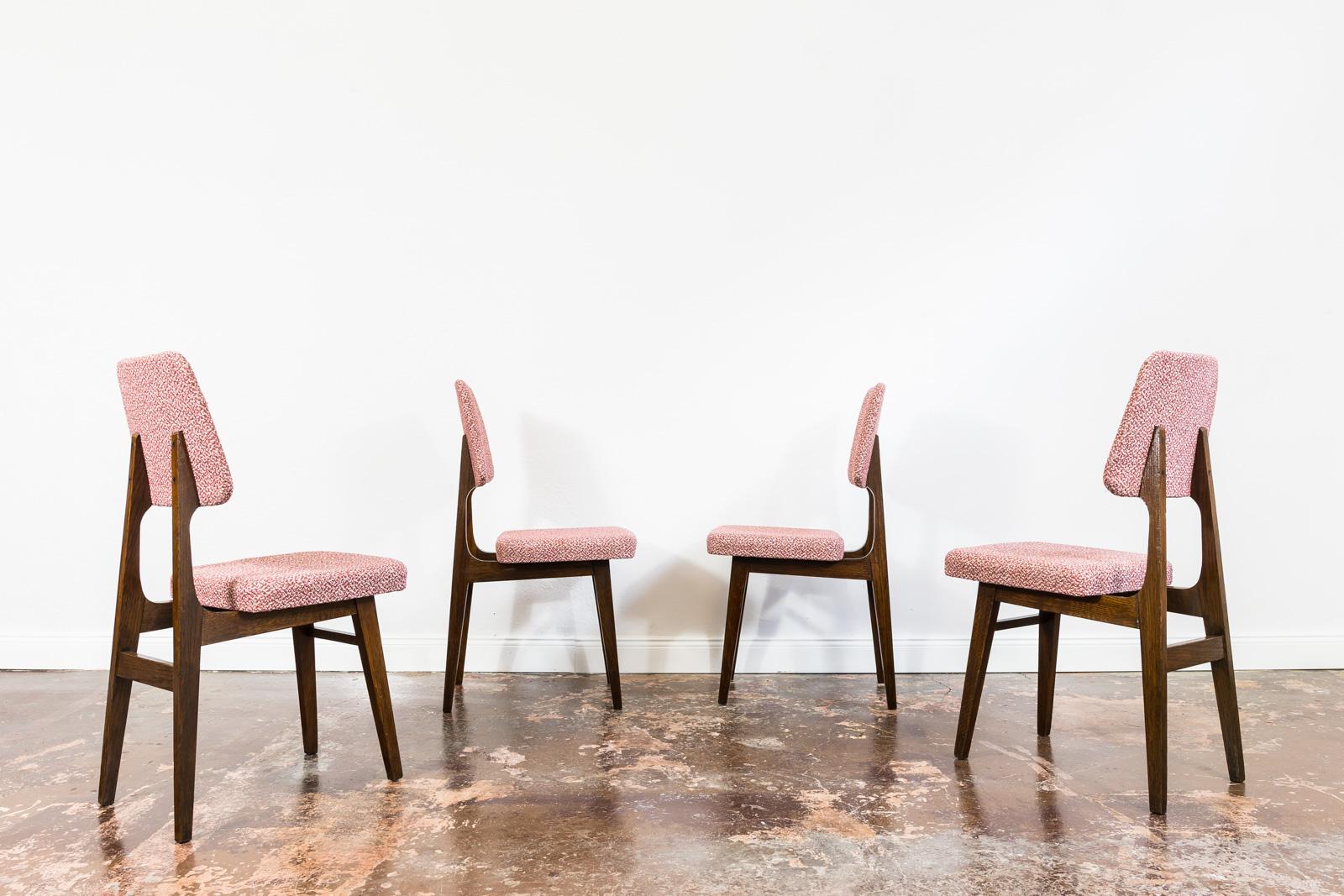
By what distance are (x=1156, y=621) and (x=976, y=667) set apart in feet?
1.56

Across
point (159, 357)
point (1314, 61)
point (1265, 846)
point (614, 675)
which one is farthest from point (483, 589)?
point (1314, 61)

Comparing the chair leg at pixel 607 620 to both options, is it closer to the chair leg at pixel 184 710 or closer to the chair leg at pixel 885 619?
the chair leg at pixel 885 619

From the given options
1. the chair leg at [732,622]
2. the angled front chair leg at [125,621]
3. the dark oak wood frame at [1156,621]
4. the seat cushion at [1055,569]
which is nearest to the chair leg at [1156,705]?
the dark oak wood frame at [1156,621]

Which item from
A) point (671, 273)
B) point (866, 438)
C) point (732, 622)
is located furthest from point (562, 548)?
point (671, 273)

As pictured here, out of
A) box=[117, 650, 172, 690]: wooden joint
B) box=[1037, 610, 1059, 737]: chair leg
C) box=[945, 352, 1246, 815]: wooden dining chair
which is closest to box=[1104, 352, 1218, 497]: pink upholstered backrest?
box=[945, 352, 1246, 815]: wooden dining chair

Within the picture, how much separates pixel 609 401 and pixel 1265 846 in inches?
95.3

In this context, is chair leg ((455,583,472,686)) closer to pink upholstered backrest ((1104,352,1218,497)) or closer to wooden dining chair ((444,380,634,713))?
wooden dining chair ((444,380,634,713))

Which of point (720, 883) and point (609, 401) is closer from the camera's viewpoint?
point (720, 883)

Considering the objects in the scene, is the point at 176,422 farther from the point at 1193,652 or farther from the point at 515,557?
the point at 1193,652

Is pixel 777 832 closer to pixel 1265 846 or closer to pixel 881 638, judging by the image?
pixel 1265 846

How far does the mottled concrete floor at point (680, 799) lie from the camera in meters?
1.63

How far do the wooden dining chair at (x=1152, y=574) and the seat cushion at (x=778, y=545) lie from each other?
0.54 m

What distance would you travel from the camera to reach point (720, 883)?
158 centimetres

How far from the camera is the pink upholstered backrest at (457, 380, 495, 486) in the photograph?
283 cm
